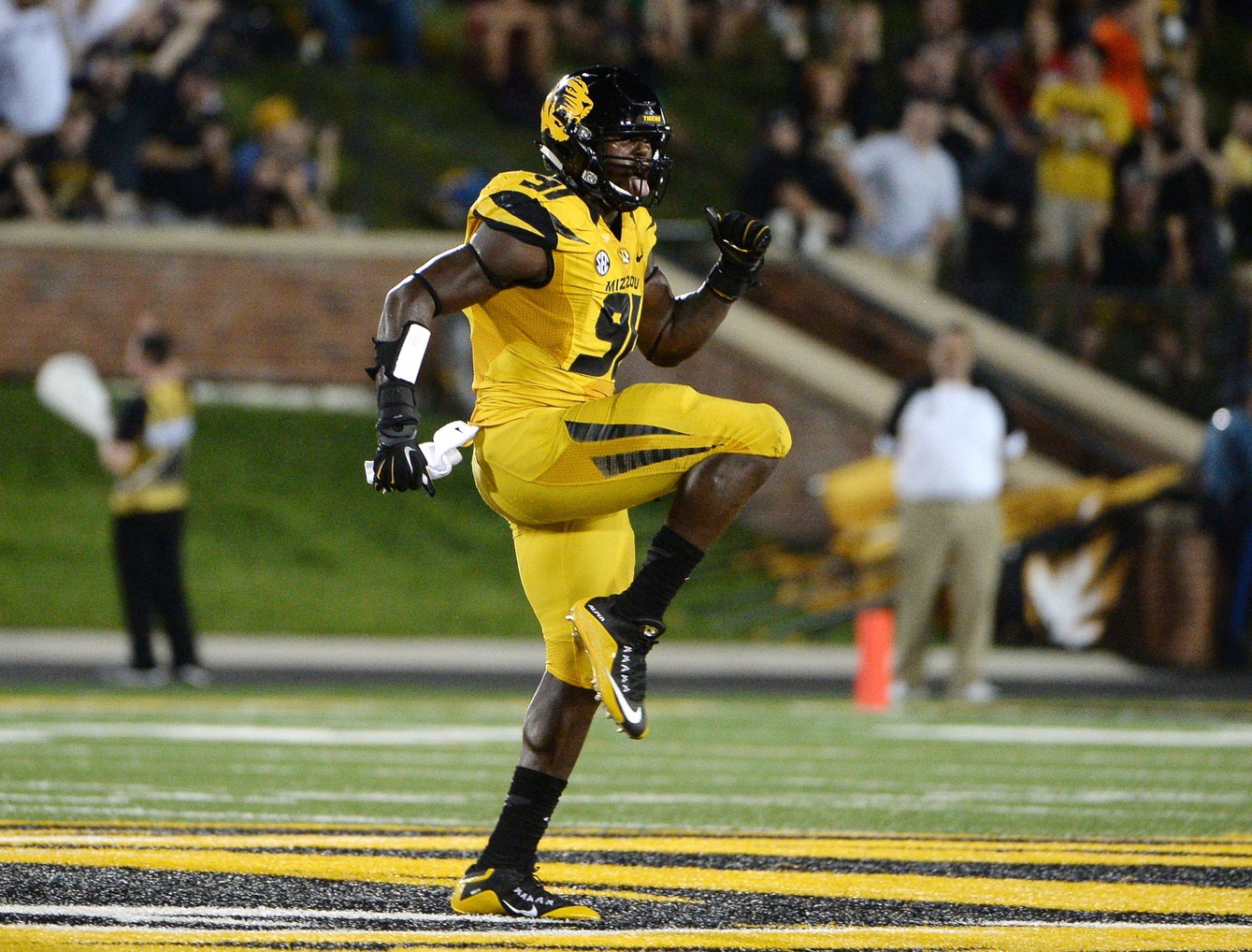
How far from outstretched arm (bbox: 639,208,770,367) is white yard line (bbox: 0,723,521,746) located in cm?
440

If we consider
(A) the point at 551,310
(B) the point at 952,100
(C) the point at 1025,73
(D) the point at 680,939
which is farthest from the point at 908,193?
(D) the point at 680,939

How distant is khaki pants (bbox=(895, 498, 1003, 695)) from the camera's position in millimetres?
12867

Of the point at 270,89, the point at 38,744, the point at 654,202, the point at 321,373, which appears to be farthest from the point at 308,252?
the point at 654,202

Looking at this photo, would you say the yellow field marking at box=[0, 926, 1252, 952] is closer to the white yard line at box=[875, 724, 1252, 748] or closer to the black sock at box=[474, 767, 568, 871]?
the black sock at box=[474, 767, 568, 871]


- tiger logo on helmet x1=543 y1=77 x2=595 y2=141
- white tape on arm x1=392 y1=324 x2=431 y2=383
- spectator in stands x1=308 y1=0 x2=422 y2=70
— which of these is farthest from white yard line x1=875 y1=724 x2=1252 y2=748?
spectator in stands x1=308 y1=0 x2=422 y2=70

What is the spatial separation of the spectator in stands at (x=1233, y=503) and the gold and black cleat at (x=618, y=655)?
35.0 feet

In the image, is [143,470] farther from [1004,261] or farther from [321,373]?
[1004,261]

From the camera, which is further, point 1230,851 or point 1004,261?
point 1004,261

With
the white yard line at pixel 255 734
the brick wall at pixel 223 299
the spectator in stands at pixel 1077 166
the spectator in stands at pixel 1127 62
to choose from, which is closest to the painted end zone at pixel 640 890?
the white yard line at pixel 255 734

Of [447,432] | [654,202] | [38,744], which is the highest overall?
[654,202]

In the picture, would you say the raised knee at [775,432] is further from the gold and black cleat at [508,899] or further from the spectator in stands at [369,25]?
the spectator in stands at [369,25]

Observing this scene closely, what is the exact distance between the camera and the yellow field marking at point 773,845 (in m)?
6.02

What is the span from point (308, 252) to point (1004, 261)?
5.81m

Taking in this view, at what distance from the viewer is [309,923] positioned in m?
4.59
